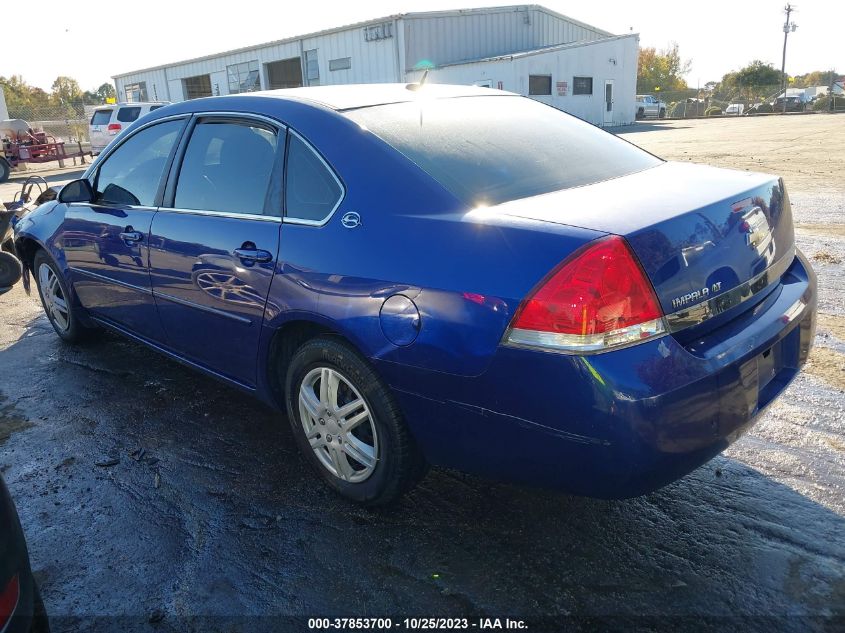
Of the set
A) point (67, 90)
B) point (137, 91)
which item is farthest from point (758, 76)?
point (67, 90)

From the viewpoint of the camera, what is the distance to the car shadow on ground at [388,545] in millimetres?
2295

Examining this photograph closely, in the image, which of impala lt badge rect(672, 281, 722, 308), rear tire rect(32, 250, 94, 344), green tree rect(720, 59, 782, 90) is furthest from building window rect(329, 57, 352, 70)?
green tree rect(720, 59, 782, 90)

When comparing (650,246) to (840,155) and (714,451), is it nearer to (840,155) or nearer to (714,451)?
(714,451)

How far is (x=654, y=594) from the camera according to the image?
230cm

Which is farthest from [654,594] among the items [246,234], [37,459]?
[37,459]

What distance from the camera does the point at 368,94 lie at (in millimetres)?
3266

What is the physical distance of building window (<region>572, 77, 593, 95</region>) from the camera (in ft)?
109

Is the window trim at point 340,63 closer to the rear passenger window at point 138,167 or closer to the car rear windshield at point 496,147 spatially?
the rear passenger window at point 138,167

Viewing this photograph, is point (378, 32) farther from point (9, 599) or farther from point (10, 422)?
point (9, 599)

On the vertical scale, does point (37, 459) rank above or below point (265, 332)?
below

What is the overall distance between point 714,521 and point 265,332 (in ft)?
6.54

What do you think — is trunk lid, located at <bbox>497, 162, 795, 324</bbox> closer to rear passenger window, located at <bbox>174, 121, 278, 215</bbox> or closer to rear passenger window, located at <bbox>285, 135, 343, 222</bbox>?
rear passenger window, located at <bbox>285, 135, 343, 222</bbox>

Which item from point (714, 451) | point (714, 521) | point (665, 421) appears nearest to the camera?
point (665, 421)

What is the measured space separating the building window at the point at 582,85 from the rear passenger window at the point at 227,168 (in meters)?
32.4
